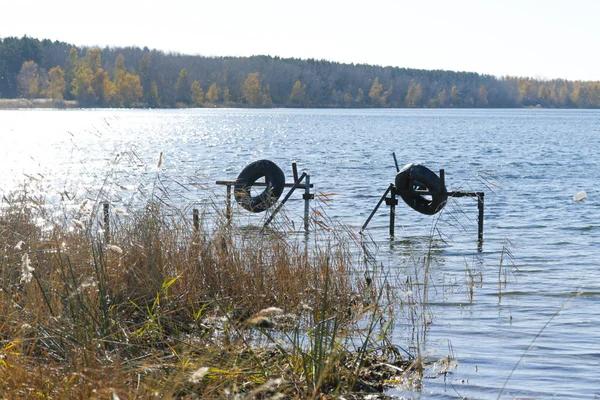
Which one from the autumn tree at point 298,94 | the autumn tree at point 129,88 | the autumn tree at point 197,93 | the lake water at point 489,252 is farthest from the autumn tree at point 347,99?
the lake water at point 489,252

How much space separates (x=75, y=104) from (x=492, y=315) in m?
147

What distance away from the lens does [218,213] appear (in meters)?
8.51

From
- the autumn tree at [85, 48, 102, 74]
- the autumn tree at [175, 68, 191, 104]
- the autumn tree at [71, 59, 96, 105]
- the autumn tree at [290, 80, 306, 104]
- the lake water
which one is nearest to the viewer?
the lake water

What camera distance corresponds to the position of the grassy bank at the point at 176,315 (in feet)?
16.5

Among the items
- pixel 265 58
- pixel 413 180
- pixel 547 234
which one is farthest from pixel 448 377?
pixel 265 58

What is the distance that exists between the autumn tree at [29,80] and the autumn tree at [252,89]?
4649 cm

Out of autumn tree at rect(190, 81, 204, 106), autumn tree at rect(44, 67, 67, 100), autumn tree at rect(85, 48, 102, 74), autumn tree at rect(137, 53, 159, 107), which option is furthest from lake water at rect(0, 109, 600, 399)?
autumn tree at rect(190, 81, 204, 106)

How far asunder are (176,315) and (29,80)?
13963cm

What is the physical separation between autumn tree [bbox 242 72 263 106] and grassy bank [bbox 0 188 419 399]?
16471 cm

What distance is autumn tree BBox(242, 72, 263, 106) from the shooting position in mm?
172375

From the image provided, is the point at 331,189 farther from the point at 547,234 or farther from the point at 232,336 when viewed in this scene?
the point at 232,336

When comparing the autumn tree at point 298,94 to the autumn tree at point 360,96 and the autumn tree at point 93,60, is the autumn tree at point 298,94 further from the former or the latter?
the autumn tree at point 93,60

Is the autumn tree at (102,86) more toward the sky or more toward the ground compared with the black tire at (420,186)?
more toward the sky

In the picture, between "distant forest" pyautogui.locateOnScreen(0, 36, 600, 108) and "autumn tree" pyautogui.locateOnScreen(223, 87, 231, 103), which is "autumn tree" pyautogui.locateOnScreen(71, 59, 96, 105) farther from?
"autumn tree" pyautogui.locateOnScreen(223, 87, 231, 103)
